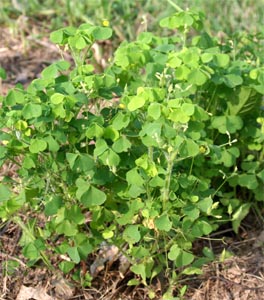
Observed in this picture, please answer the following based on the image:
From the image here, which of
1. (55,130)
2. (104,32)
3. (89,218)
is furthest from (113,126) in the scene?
(89,218)

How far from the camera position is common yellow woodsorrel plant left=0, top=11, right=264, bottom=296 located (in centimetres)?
191

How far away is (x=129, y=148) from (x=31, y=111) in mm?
355

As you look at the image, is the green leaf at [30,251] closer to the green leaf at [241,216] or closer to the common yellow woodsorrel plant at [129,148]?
the common yellow woodsorrel plant at [129,148]

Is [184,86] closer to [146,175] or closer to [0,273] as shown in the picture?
[146,175]

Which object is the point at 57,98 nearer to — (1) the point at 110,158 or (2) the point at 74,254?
(1) the point at 110,158

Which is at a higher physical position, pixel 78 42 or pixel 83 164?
pixel 78 42

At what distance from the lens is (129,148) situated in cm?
206

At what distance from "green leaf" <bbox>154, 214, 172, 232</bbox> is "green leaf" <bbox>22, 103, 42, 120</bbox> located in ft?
1.57

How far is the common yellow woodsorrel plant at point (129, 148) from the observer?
1.91 meters

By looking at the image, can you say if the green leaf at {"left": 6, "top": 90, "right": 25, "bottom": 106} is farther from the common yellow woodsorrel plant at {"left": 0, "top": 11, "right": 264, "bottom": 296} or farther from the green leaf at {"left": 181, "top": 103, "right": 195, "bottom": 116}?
the green leaf at {"left": 181, "top": 103, "right": 195, "bottom": 116}

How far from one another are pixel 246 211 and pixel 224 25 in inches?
65.4

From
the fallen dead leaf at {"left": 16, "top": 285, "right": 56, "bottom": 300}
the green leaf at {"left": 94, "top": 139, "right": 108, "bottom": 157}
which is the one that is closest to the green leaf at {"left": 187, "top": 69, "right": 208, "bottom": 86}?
the green leaf at {"left": 94, "top": 139, "right": 108, "bottom": 157}

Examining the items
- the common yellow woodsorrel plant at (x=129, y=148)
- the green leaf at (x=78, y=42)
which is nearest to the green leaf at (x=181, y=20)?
the common yellow woodsorrel plant at (x=129, y=148)

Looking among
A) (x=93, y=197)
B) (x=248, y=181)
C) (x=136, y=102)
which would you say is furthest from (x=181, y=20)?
(x=93, y=197)
